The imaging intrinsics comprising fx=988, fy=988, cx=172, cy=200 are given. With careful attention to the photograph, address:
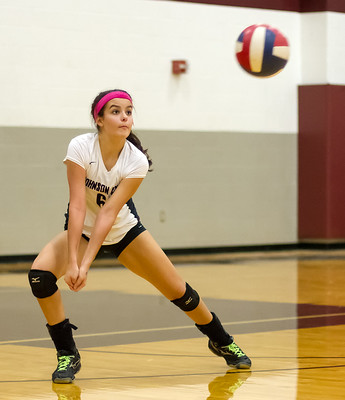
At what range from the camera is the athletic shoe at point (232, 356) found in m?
6.27

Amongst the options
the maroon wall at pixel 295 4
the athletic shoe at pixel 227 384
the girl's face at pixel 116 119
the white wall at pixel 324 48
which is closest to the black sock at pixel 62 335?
the athletic shoe at pixel 227 384

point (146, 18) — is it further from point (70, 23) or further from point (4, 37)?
point (4, 37)

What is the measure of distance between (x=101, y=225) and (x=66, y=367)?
0.87m

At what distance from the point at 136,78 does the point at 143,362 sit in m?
9.64

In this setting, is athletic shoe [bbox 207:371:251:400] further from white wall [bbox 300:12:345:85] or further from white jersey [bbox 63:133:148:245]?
white wall [bbox 300:12:345:85]

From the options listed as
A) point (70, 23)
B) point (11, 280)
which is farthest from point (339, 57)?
point (11, 280)

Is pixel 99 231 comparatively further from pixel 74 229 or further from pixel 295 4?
pixel 295 4

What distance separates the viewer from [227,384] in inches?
228

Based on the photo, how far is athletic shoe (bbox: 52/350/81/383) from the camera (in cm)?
579

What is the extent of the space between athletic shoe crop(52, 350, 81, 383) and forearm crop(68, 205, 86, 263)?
2.17 ft

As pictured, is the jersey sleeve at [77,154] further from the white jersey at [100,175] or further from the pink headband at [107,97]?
the pink headband at [107,97]

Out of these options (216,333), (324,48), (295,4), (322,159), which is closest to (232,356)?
(216,333)

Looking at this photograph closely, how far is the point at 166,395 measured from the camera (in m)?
5.47

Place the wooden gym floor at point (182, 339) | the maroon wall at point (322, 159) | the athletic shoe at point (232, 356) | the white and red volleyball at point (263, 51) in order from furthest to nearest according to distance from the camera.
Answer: the maroon wall at point (322, 159) < the white and red volleyball at point (263, 51) < the athletic shoe at point (232, 356) < the wooden gym floor at point (182, 339)
